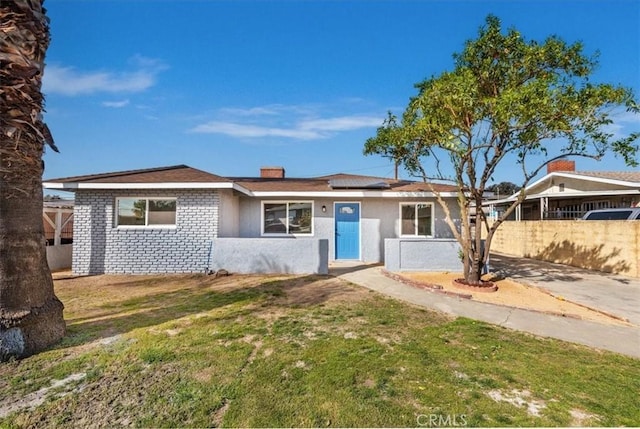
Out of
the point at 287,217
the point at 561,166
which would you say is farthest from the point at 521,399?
the point at 561,166

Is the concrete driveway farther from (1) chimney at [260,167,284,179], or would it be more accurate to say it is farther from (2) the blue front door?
(1) chimney at [260,167,284,179]

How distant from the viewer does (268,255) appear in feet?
32.0

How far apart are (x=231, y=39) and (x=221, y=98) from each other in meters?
4.20

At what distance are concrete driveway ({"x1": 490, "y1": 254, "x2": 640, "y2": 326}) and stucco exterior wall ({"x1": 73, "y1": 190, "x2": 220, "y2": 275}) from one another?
33.4 ft

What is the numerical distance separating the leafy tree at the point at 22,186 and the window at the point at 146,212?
5.94 metres

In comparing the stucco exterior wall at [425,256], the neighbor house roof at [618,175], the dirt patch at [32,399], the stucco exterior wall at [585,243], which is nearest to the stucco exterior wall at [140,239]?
the stucco exterior wall at [425,256]

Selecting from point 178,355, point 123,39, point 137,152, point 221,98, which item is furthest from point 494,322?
point 137,152

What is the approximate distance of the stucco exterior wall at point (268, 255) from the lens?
971 centimetres

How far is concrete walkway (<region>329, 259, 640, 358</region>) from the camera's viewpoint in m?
4.69

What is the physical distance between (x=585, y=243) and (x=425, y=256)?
7.39 m

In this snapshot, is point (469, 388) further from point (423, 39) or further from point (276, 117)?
point (276, 117)

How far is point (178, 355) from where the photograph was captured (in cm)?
391

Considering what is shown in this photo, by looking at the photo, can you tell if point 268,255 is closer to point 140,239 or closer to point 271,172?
point 140,239

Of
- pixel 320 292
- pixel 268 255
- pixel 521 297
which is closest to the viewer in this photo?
pixel 521 297
